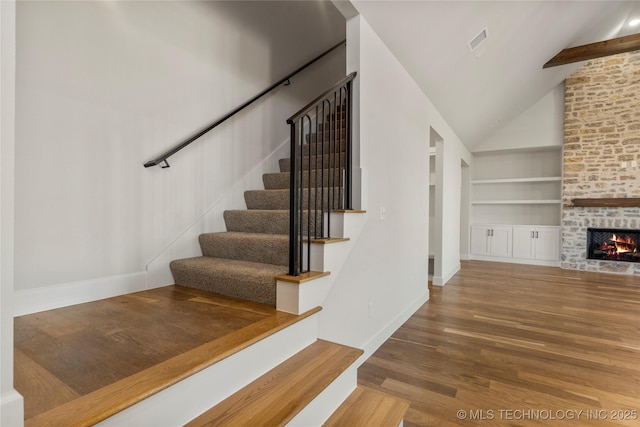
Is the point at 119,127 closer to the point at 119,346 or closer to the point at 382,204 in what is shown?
the point at 119,346

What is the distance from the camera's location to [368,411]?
1561 millimetres

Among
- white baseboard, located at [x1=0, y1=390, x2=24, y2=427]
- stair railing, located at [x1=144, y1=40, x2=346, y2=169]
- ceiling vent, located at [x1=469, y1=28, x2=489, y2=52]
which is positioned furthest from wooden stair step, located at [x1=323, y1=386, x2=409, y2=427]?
ceiling vent, located at [x1=469, y1=28, x2=489, y2=52]

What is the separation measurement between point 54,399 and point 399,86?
3.20 meters

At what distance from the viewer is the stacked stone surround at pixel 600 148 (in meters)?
6.24

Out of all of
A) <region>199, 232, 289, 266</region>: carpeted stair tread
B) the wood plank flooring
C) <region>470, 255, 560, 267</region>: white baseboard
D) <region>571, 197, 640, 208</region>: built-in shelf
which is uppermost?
<region>571, 197, 640, 208</region>: built-in shelf

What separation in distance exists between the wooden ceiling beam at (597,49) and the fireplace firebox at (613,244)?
3303 mm

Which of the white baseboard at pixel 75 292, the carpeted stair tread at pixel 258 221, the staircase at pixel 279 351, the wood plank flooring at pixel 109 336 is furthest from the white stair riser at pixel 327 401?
the white baseboard at pixel 75 292

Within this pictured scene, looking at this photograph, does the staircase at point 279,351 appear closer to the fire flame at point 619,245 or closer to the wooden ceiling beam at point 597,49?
the wooden ceiling beam at point 597,49

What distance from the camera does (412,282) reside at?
12.1 ft

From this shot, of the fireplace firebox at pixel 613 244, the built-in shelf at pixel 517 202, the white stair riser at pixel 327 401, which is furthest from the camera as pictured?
the built-in shelf at pixel 517 202

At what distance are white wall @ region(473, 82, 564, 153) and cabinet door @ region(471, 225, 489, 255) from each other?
6.24ft

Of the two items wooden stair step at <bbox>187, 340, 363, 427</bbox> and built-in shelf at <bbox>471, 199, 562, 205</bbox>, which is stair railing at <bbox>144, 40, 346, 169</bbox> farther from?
built-in shelf at <bbox>471, 199, 562, 205</bbox>

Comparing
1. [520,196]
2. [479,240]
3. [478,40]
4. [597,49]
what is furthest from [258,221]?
[520,196]

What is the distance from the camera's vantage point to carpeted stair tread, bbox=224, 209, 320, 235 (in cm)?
259
